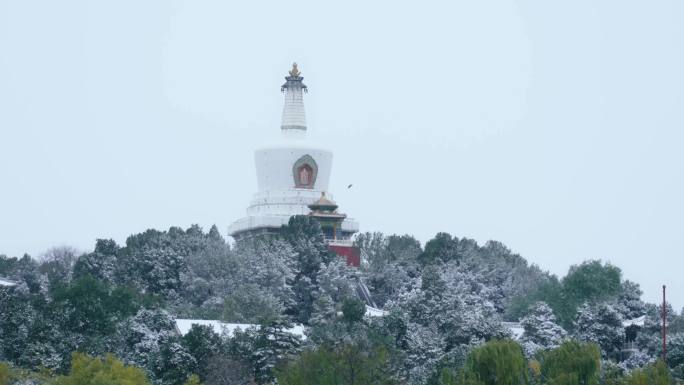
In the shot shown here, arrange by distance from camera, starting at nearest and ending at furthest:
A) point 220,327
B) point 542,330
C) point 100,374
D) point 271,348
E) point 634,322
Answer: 1. point 100,374
2. point 271,348
3. point 542,330
4. point 220,327
5. point 634,322

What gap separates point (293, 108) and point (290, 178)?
3.48m

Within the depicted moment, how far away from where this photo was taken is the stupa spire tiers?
91.3 meters

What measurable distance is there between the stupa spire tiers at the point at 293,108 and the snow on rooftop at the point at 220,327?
23299mm

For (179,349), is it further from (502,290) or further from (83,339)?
(502,290)

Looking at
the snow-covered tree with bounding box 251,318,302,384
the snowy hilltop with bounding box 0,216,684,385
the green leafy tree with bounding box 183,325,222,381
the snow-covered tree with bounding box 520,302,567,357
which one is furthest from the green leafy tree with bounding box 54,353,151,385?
the snow-covered tree with bounding box 520,302,567,357

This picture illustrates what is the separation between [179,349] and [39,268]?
1025 inches

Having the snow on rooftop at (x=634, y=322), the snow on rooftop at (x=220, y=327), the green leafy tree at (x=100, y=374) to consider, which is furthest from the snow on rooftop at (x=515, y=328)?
the green leafy tree at (x=100, y=374)

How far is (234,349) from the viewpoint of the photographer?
61719 mm

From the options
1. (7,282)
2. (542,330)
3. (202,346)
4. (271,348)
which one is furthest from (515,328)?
(7,282)

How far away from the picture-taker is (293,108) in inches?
3605

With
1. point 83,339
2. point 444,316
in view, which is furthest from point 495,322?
point 83,339

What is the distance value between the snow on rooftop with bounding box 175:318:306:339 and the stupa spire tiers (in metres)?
23.3

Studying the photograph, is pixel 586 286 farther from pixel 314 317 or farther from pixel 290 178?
pixel 290 178

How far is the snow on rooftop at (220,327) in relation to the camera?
64312mm
